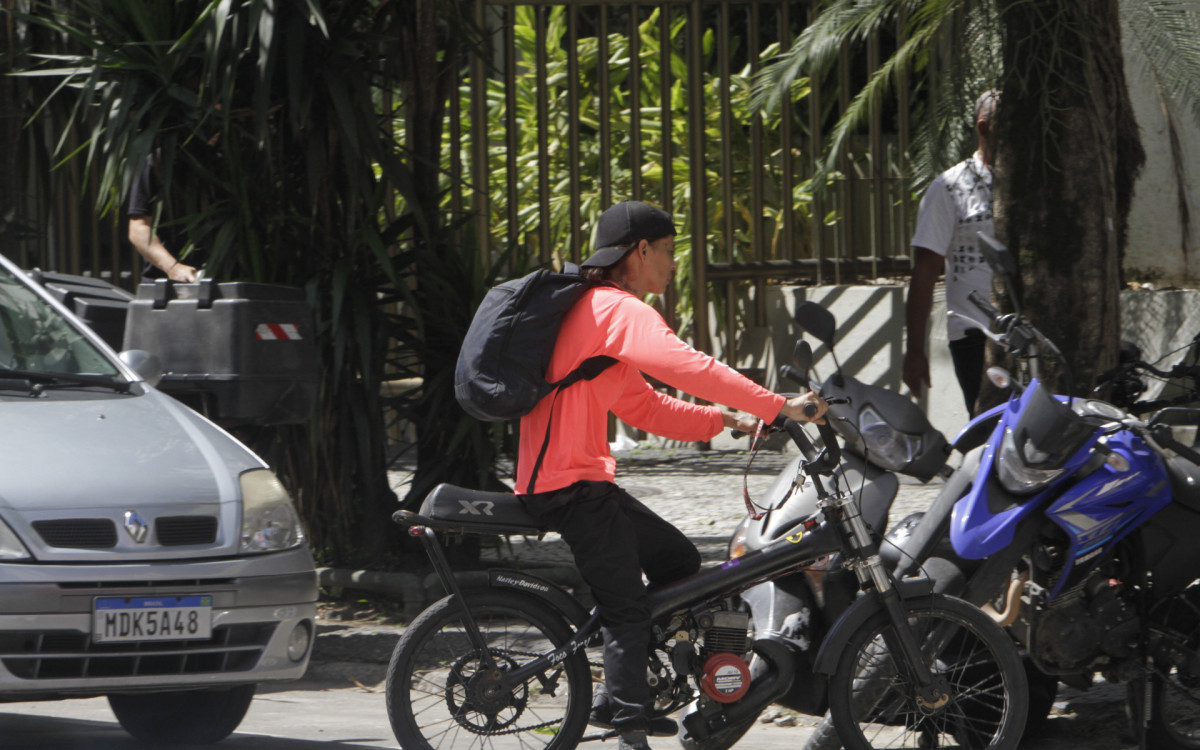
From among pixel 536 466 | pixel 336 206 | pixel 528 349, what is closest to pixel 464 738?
pixel 536 466

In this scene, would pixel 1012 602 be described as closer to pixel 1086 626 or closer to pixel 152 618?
pixel 1086 626

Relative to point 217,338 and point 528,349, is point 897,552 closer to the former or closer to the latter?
point 528,349

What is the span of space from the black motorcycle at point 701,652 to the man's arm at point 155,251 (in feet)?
8.16

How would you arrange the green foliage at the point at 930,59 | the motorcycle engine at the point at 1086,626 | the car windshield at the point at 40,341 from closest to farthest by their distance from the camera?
the motorcycle engine at the point at 1086,626 → the car windshield at the point at 40,341 → the green foliage at the point at 930,59

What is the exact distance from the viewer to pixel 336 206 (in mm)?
6406

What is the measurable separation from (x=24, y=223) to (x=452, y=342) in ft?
10.7

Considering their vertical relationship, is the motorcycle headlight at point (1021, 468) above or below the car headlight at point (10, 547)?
above

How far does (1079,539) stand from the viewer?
416cm

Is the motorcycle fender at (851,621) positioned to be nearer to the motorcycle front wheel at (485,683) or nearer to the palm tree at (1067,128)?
the motorcycle front wheel at (485,683)

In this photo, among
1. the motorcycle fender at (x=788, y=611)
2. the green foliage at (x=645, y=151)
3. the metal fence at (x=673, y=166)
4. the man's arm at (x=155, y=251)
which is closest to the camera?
the motorcycle fender at (x=788, y=611)

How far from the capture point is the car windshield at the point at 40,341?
4.85m

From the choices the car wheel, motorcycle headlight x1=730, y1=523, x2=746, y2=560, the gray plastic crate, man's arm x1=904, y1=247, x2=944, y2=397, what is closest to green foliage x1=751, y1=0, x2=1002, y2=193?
man's arm x1=904, y1=247, x2=944, y2=397

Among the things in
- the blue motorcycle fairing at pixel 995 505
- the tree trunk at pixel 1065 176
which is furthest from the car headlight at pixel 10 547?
the tree trunk at pixel 1065 176

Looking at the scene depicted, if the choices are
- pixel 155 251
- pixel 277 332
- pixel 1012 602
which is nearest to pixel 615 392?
pixel 1012 602
